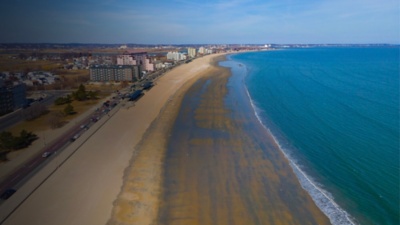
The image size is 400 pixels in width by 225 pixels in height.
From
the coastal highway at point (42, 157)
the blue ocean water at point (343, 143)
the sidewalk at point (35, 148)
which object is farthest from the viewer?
the sidewalk at point (35, 148)

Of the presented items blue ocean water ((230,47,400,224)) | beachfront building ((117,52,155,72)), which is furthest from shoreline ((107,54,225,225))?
beachfront building ((117,52,155,72))

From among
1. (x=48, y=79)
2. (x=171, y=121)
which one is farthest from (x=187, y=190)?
(x=48, y=79)

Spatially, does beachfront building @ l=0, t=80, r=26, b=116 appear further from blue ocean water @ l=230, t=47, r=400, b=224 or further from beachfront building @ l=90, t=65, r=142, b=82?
blue ocean water @ l=230, t=47, r=400, b=224

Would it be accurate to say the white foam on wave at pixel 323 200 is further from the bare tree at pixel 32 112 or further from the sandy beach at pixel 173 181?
the bare tree at pixel 32 112

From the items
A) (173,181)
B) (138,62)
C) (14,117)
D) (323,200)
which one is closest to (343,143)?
(323,200)

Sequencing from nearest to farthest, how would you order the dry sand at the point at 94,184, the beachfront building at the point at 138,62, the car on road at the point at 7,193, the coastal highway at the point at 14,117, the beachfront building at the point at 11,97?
the dry sand at the point at 94,184 < the car on road at the point at 7,193 < the coastal highway at the point at 14,117 < the beachfront building at the point at 11,97 < the beachfront building at the point at 138,62

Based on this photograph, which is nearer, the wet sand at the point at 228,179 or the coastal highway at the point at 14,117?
the wet sand at the point at 228,179

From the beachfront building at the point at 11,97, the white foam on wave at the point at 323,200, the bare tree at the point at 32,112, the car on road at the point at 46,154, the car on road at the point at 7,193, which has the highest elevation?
the beachfront building at the point at 11,97

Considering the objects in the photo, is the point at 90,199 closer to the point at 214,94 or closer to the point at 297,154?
the point at 297,154

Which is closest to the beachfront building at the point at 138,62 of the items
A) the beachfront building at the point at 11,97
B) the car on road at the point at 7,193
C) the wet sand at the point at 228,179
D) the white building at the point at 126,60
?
the white building at the point at 126,60

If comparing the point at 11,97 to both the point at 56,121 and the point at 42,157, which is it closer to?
the point at 56,121
